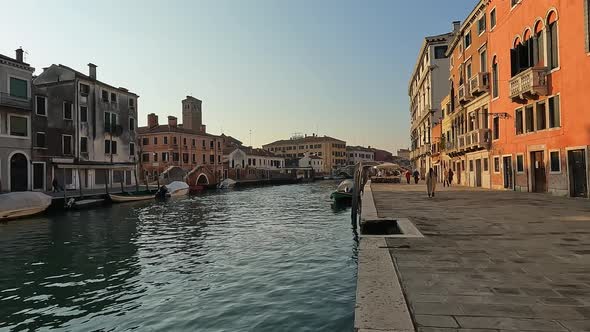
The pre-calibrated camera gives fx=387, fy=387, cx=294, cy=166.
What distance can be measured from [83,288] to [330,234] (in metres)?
9.30

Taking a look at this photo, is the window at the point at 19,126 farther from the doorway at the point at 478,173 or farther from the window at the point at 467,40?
the window at the point at 467,40

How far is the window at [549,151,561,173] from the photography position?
18.0 metres

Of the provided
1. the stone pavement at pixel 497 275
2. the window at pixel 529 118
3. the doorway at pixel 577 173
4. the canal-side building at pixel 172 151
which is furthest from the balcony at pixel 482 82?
the canal-side building at pixel 172 151

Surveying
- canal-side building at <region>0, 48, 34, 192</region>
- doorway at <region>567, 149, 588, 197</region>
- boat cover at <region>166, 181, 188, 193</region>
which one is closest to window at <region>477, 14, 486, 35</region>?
doorway at <region>567, 149, 588, 197</region>

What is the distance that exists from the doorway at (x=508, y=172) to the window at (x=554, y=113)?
4931mm

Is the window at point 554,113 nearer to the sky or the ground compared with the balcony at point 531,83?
nearer to the ground

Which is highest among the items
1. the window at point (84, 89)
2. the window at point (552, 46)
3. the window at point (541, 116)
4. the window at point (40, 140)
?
the window at point (84, 89)

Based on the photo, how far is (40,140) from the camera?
106 feet

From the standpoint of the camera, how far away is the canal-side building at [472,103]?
2634 centimetres

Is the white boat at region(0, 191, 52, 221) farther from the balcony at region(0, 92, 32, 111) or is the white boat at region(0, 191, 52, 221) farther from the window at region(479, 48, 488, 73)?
the window at region(479, 48, 488, 73)

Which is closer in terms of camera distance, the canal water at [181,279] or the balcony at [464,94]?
the canal water at [181,279]

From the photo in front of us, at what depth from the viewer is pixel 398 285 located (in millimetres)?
4449

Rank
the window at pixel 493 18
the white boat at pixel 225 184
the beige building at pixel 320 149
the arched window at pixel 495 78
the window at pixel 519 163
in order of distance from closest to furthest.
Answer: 1. the window at pixel 519 163
2. the arched window at pixel 495 78
3. the window at pixel 493 18
4. the white boat at pixel 225 184
5. the beige building at pixel 320 149

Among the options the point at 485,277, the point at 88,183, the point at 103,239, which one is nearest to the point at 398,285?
the point at 485,277
